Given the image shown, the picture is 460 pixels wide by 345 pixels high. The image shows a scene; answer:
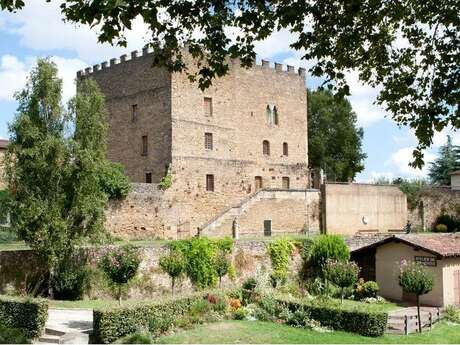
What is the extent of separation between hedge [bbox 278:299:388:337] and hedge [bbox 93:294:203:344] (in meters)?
4.82

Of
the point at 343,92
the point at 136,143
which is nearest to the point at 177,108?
the point at 136,143

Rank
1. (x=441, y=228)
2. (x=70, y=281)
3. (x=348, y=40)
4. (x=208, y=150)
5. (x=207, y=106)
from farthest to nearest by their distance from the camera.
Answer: (x=441, y=228), (x=207, y=106), (x=208, y=150), (x=70, y=281), (x=348, y=40)

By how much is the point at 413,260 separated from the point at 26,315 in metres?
19.2

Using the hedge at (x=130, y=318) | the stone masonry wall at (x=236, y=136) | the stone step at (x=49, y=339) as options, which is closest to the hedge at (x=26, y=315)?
the stone step at (x=49, y=339)

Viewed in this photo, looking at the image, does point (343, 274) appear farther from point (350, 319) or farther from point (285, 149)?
point (285, 149)

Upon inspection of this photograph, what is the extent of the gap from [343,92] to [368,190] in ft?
97.7

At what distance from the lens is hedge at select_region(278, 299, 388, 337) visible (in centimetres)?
2002

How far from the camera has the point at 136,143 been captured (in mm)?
35938

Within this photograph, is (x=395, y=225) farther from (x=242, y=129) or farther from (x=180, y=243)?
(x=180, y=243)

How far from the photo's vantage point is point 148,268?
2459 centimetres

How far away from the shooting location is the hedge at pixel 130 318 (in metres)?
17.1

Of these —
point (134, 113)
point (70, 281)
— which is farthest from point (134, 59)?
point (70, 281)

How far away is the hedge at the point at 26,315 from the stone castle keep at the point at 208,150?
1181cm

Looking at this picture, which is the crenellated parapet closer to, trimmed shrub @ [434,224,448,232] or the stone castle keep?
the stone castle keep
